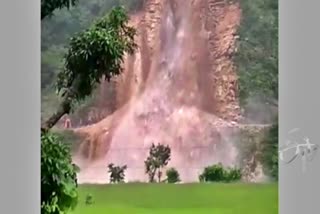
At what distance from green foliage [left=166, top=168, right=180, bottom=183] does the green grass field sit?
16 millimetres

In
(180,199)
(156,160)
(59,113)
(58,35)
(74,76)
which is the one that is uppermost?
(58,35)

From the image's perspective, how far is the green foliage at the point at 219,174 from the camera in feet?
6.40

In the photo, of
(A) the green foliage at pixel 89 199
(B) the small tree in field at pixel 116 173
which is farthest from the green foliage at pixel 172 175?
(A) the green foliage at pixel 89 199

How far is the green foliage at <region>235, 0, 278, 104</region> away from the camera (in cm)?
196

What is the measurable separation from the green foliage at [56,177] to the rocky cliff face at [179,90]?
0.42 ft

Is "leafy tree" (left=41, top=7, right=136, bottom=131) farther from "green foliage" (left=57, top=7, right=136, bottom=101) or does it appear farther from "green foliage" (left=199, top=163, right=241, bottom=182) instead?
"green foliage" (left=199, top=163, right=241, bottom=182)

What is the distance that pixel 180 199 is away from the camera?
193 centimetres

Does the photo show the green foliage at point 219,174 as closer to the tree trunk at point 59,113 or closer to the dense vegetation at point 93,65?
the dense vegetation at point 93,65

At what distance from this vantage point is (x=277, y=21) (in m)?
1.95

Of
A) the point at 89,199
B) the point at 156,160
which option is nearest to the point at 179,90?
the point at 156,160

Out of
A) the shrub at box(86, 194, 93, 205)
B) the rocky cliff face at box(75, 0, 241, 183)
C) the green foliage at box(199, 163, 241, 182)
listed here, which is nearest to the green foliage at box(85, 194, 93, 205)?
the shrub at box(86, 194, 93, 205)

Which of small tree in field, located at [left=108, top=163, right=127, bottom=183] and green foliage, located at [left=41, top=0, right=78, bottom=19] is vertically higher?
green foliage, located at [left=41, top=0, right=78, bottom=19]

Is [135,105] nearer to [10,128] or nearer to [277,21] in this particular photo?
[10,128]

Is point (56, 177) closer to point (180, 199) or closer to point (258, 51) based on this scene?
point (180, 199)
